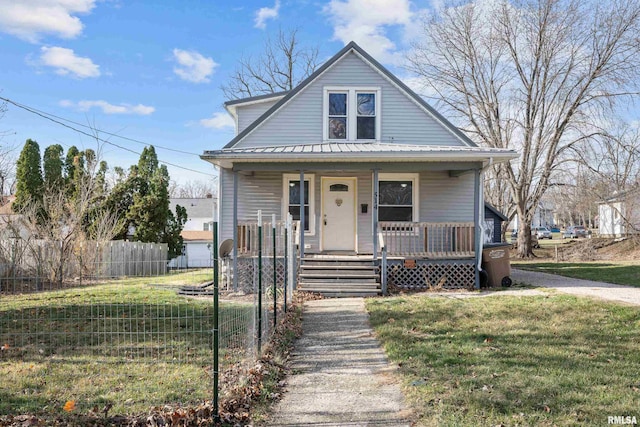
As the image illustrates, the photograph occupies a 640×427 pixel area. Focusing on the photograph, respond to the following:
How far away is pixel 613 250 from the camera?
26688 mm

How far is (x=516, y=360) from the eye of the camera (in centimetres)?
548

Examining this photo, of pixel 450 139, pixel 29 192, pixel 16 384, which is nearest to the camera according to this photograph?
pixel 16 384

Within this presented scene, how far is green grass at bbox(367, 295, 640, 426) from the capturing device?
4.02 metres

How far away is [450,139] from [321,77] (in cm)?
443

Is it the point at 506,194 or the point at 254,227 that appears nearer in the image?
the point at 254,227

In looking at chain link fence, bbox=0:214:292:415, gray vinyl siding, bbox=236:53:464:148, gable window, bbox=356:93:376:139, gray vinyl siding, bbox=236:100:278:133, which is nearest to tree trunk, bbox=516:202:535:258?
gray vinyl siding, bbox=236:53:464:148

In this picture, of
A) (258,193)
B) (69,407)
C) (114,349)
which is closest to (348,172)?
(258,193)

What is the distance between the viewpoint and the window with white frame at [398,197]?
14156mm

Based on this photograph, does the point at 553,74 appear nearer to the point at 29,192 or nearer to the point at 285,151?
the point at 285,151

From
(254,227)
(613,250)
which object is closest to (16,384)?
(254,227)

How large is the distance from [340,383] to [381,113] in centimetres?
1053

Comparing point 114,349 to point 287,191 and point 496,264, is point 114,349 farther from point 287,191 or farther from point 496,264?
point 496,264

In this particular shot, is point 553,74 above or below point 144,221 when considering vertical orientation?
above

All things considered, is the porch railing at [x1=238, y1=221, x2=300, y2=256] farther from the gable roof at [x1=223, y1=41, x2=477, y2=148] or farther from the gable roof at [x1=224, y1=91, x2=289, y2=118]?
the gable roof at [x1=224, y1=91, x2=289, y2=118]
